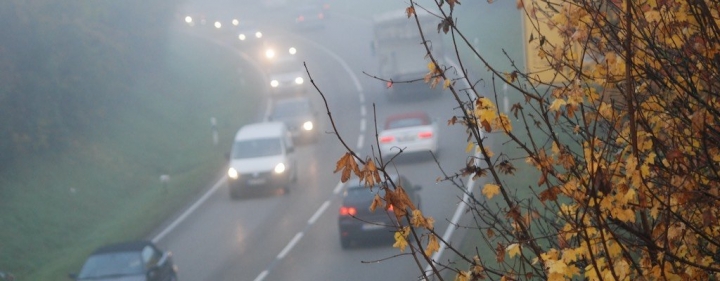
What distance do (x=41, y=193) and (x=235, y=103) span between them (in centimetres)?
1882

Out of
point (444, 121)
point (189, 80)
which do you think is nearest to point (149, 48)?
point (189, 80)

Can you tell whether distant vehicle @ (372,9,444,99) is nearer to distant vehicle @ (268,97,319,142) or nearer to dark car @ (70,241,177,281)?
distant vehicle @ (268,97,319,142)

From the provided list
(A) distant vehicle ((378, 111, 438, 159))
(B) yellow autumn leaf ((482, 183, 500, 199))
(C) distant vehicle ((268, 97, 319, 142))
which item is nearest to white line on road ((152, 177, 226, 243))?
(C) distant vehicle ((268, 97, 319, 142))

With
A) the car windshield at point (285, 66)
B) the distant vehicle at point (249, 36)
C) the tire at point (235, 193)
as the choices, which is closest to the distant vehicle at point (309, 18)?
the distant vehicle at point (249, 36)

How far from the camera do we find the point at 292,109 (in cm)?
3678

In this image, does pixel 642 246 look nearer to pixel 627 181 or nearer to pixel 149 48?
pixel 627 181

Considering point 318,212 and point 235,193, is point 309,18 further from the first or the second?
point 318,212

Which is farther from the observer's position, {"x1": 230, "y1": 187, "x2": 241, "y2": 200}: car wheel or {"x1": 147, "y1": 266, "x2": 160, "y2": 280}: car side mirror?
{"x1": 230, "y1": 187, "x2": 241, "y2": 200}: car wheel

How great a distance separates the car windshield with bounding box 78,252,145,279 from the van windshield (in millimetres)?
10868

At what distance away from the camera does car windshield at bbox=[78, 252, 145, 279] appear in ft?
56.0

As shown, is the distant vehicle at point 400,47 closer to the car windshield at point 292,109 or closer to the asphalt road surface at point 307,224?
the asphalt road surface at point 307,224

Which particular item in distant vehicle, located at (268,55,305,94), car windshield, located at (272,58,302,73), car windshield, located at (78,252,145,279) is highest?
car windshield, located at (272,58,302,73)

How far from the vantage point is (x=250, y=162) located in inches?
1101

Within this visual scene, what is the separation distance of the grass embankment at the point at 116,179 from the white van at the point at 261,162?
2.14 m
